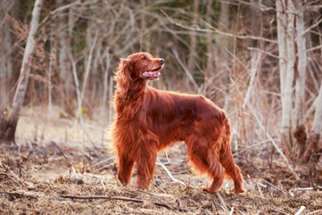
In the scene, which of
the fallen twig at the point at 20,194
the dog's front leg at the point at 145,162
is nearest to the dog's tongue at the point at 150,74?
the dog's front leg at the point at 145,162

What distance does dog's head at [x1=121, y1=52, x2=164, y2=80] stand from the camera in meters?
7.67

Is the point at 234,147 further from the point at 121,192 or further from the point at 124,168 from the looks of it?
the point at 121,192

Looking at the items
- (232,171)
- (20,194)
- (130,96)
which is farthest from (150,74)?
(20,194)

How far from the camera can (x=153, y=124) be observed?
7.74 meters

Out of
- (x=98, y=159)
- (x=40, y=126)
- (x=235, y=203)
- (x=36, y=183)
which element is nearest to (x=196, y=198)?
(x=235, y=203)

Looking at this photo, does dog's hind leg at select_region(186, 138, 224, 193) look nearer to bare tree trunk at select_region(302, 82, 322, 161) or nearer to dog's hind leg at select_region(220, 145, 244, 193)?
dog's hind leg at select_region(220, 145, 244, 193)

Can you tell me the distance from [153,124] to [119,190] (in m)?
1.27

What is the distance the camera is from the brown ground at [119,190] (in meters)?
5.77

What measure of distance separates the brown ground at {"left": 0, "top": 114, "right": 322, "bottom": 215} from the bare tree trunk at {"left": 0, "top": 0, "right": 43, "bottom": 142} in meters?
0.36

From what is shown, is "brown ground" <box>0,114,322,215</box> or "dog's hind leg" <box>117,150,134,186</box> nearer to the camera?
"brown ground" <box>0,114,322,215</box>

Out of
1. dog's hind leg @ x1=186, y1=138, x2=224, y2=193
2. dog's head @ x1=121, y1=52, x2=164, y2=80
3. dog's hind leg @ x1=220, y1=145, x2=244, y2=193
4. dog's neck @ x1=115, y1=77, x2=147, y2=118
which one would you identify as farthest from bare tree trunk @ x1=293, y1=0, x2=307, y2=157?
dog's neck @ x1=115, y1=77, x2=147, y2=118

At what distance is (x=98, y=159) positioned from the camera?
10.6m

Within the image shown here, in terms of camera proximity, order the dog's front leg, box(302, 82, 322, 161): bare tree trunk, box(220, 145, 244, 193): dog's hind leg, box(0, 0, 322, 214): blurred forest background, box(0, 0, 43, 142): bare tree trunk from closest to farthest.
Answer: box(0, 0, 322, 214): blurred forest background < the dog's front leg < box(220, 145, 244, 193): dog's hind leg < box(302, 82, 322, 161): bare tree trunk < box(0, 0, 43, 142): bare tree trunk

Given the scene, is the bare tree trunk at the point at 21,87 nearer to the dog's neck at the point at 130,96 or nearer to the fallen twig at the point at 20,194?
the dog's neck at the point at 130,96
